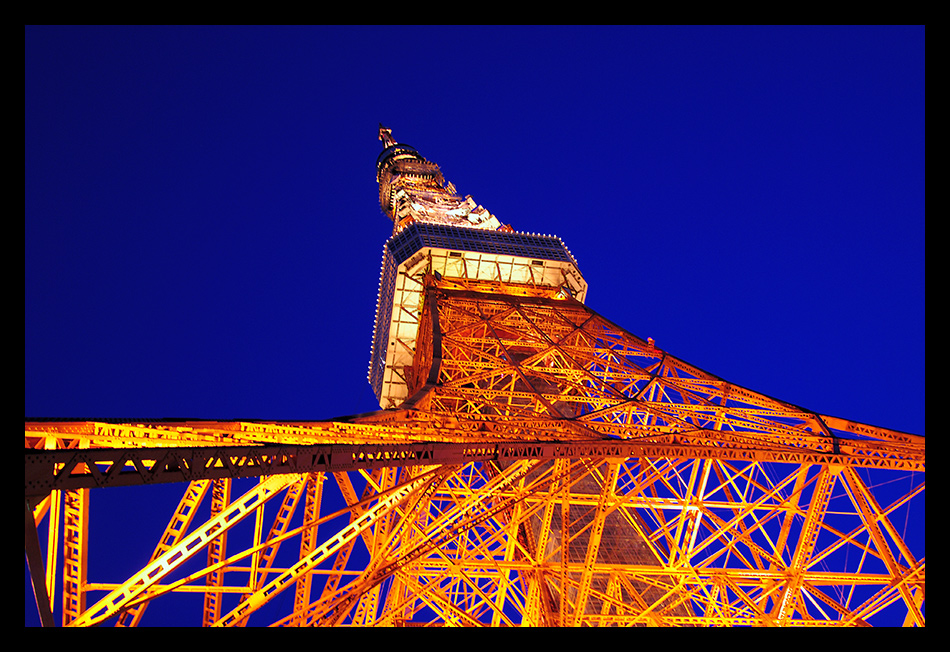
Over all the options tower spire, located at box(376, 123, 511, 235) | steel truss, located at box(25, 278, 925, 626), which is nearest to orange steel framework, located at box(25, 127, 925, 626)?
steel truss, located at box(25, 278, 925, 626)

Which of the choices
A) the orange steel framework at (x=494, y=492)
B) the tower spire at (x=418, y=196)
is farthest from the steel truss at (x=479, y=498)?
the tower spire at (x=418, y=196)

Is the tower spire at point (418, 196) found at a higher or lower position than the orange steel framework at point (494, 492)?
higher

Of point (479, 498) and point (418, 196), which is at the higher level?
point (418, 196)

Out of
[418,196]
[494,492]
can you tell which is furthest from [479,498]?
[418,196]

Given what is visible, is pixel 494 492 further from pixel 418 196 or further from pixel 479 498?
pixel 418 196

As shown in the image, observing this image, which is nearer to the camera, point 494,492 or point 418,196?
point 494,492

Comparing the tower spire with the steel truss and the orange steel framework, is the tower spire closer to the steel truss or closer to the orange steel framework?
the orange steel framework

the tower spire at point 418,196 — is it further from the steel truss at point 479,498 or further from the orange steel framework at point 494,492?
the steel truss at point 479,498

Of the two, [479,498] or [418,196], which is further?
[418,196]
